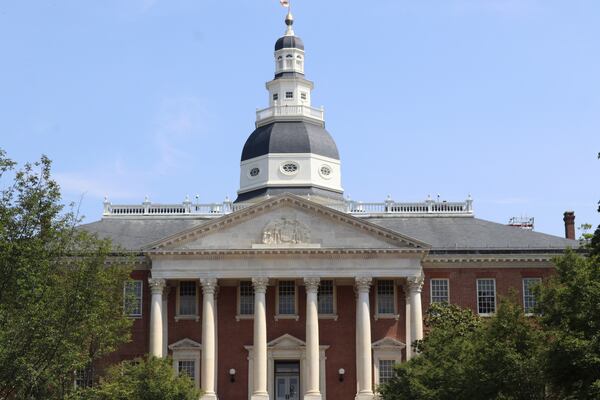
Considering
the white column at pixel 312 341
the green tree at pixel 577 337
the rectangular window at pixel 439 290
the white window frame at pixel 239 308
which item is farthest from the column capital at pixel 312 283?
the green tree at pixel 577 337

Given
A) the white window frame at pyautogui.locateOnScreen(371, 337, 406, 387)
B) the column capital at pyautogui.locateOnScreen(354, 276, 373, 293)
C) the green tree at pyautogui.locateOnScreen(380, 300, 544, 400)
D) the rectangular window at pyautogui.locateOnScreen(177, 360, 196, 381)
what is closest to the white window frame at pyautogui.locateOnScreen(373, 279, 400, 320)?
the white window frame at pyautogui.locateOnScreen(371, 337, 406, 387)

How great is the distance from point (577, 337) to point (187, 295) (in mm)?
44743

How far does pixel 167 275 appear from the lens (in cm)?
8256

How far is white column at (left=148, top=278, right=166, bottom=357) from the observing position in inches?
3214

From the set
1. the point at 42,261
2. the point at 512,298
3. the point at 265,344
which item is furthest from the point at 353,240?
the point at 42,261

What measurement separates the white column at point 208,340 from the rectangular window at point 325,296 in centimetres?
719

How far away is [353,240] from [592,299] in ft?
129

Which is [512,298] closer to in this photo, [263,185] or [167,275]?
[167,275]

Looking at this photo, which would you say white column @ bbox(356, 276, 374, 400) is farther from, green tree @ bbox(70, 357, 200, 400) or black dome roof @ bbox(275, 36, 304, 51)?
black dome roof @ bbox(275, 36, 304, 51)

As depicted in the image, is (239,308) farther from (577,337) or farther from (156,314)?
(577,337)

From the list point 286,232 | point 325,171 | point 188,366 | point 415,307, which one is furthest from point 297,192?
point 188,366

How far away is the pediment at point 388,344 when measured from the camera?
8325 centimetres

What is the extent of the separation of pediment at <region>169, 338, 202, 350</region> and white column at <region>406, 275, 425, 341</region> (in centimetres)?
1388

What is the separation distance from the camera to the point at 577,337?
43.7 m
